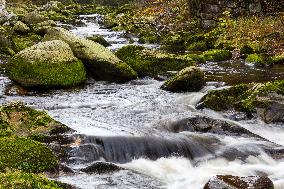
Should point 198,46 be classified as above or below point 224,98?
below

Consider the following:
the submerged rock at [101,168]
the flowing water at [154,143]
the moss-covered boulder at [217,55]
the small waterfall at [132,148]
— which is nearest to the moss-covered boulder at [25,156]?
the flowing water at [154,143]

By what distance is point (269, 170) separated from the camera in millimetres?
7914

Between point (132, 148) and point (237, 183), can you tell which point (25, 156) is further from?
point (237, 183)


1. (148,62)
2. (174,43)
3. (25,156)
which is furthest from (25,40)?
(25,156)

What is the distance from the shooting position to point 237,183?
19.6 feet

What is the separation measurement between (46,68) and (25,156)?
6.37 metres

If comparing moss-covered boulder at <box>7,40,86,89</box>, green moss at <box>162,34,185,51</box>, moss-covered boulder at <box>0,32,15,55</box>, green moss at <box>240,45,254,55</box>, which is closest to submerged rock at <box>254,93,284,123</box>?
moss-covered boulder at <box>7,40,86,89</box>

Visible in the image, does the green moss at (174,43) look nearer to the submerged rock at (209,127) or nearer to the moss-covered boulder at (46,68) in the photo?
the moss-covered boulder at (46,68)

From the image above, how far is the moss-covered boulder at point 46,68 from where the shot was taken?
42.0ft

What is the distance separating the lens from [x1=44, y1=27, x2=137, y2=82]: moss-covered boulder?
46.2 feet

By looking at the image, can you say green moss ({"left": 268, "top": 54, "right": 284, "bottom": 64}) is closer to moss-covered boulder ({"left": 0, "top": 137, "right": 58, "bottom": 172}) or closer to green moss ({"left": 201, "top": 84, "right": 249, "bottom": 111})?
green moss ({"left": 201, "top": 84, "right": 249, "bottom": 111})

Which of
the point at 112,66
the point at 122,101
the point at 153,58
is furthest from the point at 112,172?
the point at 153,58

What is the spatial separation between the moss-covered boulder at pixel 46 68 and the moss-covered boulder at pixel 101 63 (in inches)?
20.5

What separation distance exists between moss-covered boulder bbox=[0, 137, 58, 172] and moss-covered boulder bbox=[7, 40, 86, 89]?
5907 millimetres
